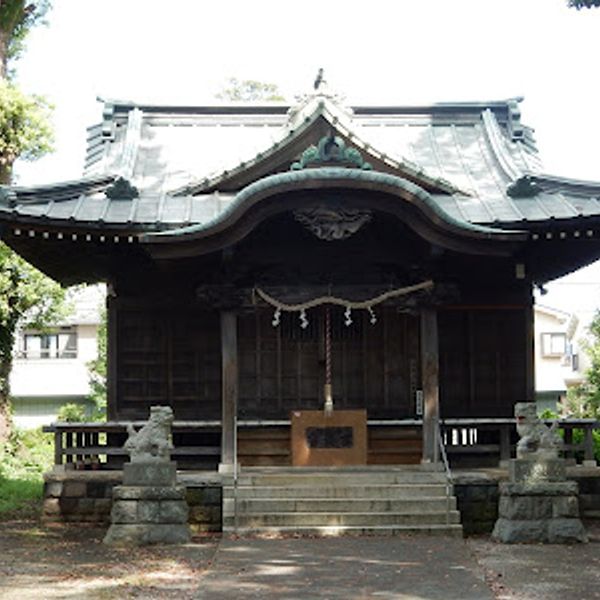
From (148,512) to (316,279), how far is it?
4.68 meters

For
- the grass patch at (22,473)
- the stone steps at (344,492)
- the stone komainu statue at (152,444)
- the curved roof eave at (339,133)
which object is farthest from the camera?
the grass patch at (22,473)

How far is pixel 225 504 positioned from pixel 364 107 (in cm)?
1003

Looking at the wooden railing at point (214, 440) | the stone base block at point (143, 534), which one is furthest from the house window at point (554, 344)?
the stone base block at point (143, 534)

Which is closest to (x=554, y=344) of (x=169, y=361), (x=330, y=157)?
(x=169, y=361)

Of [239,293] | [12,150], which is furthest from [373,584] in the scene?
[12,150]

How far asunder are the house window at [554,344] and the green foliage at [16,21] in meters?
36.1

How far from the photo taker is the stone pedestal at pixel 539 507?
38.9 feet

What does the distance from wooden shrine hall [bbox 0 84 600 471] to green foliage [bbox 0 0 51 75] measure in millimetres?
7228

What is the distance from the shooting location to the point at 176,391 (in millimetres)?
15703

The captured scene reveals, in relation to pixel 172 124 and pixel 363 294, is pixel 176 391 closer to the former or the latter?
pixel 363 294

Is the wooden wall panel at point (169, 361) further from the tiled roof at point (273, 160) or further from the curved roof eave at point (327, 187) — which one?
the curved roof eave at point (327, 187)

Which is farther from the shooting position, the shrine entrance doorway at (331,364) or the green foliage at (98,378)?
the green foliage at (98,378)

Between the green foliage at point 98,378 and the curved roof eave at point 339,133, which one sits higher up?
the curved roof eave at point 339,133

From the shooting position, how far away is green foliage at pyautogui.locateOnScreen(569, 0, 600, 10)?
9008mm
